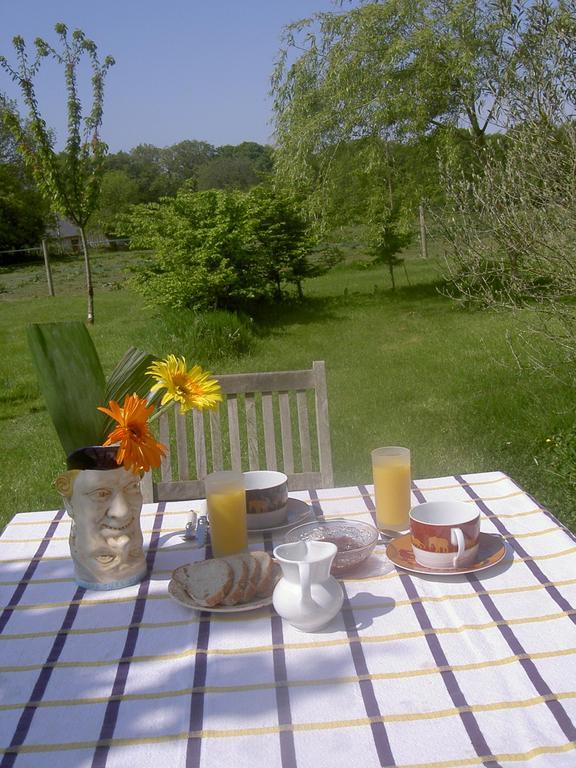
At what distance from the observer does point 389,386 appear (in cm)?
658

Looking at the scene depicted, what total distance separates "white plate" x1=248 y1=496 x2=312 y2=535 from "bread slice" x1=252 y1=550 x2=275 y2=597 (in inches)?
11.7

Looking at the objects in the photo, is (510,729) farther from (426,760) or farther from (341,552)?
(341,552)

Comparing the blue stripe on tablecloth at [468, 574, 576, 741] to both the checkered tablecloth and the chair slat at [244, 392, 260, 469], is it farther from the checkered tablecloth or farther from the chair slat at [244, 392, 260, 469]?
the chair slat at [244, 392, 260, 469]

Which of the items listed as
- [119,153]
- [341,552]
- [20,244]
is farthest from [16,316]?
[119,153]

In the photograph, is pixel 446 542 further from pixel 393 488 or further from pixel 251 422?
pixel 251 422

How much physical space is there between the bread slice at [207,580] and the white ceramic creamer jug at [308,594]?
0.41 ft

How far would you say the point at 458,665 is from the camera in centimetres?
112

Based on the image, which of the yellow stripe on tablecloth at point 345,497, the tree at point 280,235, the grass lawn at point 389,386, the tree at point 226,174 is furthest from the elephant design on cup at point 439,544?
the tree at point 226,174

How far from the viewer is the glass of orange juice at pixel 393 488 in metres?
1.63

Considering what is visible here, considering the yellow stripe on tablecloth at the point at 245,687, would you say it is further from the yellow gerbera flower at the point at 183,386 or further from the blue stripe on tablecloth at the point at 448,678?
the yellow gerbera flower at the point at 183,386

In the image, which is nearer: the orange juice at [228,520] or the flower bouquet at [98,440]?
the flower bouquet at [98,440]

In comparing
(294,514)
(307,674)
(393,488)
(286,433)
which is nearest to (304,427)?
(286,433)

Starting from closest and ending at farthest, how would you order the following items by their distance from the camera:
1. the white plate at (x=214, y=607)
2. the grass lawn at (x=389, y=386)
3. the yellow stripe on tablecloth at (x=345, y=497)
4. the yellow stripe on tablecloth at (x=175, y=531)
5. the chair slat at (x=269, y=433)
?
the white plate at (x=214, y=607) → the yellow stripe on tablecloth at (x=175, y=531) → the yellow stripe on tablecloth at (x=345, y=497) → the chair slat at (x=269, y=433) → the grass lawn at (x=389, y=386)

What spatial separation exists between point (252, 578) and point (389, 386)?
5328 millimetres
